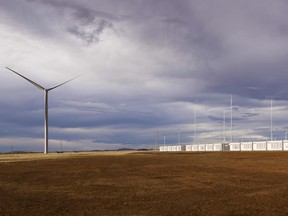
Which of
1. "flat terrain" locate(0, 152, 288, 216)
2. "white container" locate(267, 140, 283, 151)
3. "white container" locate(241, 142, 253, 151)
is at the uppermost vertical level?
"flat terrain" locate(0, 152, 288, 216)

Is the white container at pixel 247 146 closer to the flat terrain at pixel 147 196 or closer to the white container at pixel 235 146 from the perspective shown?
the white container at pixel 235 146

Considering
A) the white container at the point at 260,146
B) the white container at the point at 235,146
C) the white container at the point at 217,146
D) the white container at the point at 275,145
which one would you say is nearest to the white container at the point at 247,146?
the white container at the point at 260,146

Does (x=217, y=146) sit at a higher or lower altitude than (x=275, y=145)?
lower

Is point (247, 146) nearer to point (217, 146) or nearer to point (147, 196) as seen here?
point (217, 146)

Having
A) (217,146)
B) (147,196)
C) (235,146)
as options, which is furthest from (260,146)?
(147,196)

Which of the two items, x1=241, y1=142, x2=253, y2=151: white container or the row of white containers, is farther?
x1=241, y1=142, x2=253, y2=151: white container

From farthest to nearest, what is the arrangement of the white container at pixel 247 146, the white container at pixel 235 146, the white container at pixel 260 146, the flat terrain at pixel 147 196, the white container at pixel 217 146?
the white container at pixel 217 146 < the white container at pixel 235 146 < the white container at pixel 247 146 < the white container at pixel 260 146 < the flat terrain at pixel 147 196

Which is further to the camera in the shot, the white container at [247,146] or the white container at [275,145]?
the white container at [247,146]

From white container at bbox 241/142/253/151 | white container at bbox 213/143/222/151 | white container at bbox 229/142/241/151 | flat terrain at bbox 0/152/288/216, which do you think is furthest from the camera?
white container at bbox 213/143/222/151

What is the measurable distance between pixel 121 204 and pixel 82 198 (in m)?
2.43

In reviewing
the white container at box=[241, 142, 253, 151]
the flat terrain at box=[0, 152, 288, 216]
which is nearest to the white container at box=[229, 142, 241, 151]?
the white container at box=[241, 142, 253, 151]

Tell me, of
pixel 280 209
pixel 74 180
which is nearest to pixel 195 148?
pixel 74 180

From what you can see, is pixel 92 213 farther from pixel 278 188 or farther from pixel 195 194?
pixel 278 188

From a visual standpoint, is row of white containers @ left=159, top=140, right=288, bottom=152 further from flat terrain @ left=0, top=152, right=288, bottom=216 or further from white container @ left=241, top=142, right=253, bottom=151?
flat terrain @ left=0, top=152, right=288, bottom=216
